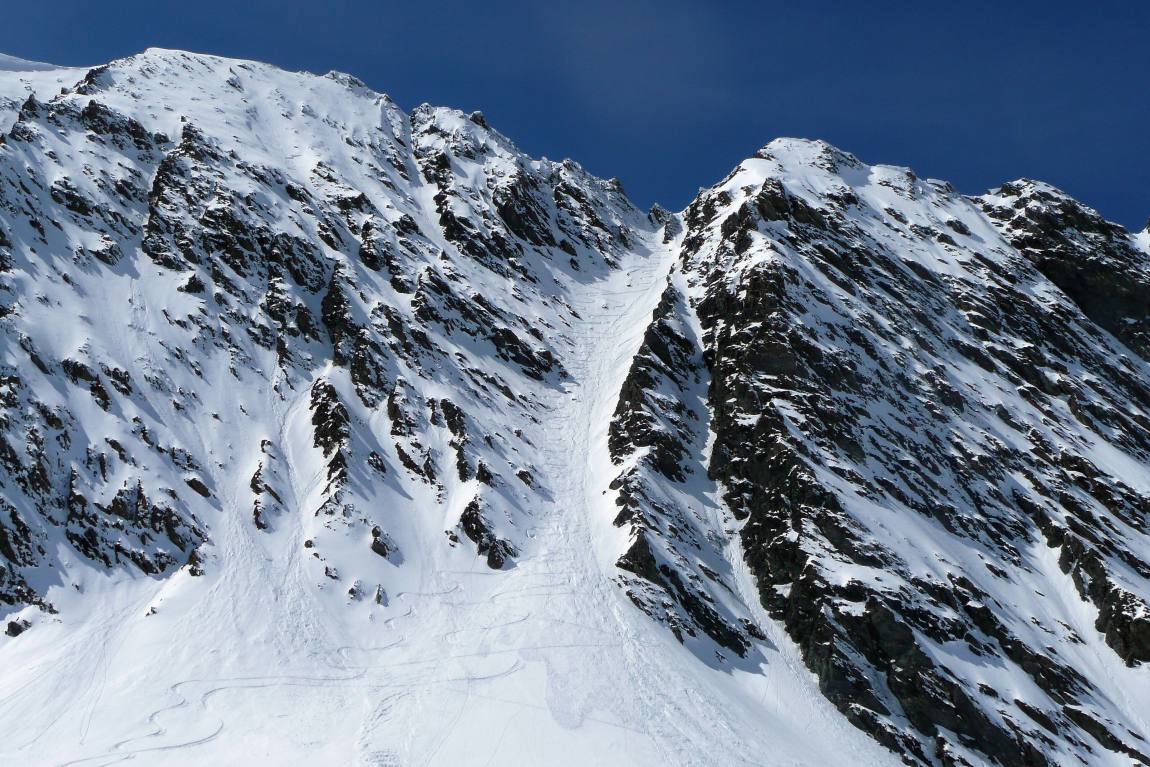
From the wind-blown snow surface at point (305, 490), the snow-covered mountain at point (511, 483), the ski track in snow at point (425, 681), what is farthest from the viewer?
the snow-covered mountain at point (511, 483)

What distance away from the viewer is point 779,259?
71250mm

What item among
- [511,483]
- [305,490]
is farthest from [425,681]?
[511,483]

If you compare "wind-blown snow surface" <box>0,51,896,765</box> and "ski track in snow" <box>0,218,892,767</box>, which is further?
"wind-blown snow surface" <box>0,51,896,765</box>

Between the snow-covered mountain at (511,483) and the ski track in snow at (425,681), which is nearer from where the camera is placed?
the ski track in snow at (425,681)

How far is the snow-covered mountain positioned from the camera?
3672 cm

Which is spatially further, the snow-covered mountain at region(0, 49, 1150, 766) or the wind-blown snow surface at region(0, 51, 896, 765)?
the snow-covered mountain at region(0, 49, 1150, 766)

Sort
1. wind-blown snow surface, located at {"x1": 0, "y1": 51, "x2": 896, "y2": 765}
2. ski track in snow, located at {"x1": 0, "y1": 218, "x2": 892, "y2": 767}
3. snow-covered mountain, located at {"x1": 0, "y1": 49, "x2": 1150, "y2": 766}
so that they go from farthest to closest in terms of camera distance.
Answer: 1. snow-covered mountain, located at {"x1": 0, "y1": 49, "x2": 1150, "y2": 766}
2. wind-blown snow surface, located at {"x1": 0, "y1": 51, "x2": 896, "y2": 765}
3. ski track in snow, located at {"x1": 0, "y1": 218, "x2": 892, "y2": 767}

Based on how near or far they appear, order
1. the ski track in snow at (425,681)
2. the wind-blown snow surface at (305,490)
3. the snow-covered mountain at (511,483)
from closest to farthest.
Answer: the ski track in snow at (425,681) → the wind-blown snow surface at (305,490) → the snow-covered mountain at (511,483)

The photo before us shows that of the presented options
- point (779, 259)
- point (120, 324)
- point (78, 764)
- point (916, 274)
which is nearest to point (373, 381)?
point (120, 324)

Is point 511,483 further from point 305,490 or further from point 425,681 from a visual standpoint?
point 425,681

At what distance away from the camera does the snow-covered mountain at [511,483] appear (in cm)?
3672

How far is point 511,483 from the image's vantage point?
52.9 meters

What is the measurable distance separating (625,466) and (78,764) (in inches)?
1326

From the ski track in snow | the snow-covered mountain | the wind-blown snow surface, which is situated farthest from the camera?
the snow-covered mountain
